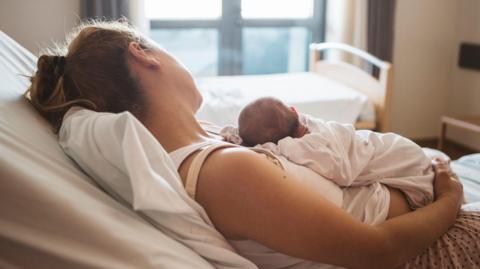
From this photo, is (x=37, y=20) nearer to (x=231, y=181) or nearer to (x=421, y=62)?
(x=231, y=181)

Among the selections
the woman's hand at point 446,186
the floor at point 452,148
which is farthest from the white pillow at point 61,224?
the floor at point 452,148

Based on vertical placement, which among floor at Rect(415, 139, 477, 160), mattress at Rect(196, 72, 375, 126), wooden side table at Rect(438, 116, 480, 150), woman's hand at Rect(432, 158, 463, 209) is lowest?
floor at Rect(415, 139, 477, 160)

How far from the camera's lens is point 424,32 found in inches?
157

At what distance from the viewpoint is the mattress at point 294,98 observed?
254 centimetres

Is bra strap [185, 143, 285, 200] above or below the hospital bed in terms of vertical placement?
above

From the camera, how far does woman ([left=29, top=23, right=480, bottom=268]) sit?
775 millimetres

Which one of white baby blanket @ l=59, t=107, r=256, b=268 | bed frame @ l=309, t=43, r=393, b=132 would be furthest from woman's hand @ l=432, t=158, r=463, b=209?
A: bed frame @ l=309, t=43, r=393, b=132

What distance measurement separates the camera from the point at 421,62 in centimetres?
404

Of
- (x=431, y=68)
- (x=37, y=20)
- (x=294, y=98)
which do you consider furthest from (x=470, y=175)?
(x=37, y=20)

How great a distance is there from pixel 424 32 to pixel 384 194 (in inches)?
135

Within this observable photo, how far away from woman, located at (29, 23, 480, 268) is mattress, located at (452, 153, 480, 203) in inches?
10.6

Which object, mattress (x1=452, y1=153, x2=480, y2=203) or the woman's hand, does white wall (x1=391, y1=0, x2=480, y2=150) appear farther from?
the woman's hand

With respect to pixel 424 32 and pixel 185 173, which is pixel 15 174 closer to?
pixel 185 173

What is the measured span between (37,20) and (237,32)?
154 cm
